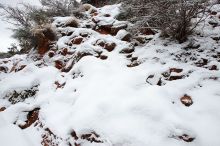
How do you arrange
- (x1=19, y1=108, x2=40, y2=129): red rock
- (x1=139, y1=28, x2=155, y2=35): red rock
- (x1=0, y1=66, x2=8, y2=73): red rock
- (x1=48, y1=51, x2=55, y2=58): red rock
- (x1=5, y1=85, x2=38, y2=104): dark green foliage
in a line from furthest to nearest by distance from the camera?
(x1=0, y1=66, x2=8, y2=73): red rock, (x1=48, y1=51, x2=55, y2=58): red rock, (x1=139, y1=28, x2=155, y2=35): red rock, (x1=5, y1=85, x2=38, y2=104): dark green foliage, (x1=19, y1=108, x2=40, y2=129): red rock

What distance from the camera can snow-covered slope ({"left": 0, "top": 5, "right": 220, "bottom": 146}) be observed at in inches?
99.0

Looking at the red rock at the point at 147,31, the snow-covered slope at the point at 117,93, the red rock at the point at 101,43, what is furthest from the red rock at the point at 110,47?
the red rock at the point at 147,31

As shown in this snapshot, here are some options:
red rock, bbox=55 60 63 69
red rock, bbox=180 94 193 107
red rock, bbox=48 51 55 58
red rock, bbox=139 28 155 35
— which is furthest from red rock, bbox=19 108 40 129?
red rock, bbox=139 28 155 35

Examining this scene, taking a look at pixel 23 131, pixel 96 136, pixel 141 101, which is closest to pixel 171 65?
pixel 141 101

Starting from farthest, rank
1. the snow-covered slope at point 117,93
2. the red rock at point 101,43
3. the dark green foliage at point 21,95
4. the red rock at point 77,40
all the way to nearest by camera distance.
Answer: the red rock at point 77,40
the red rock at point 101,43
the dark green foliage at point 21,95
the snow-covered slope at point 117,93

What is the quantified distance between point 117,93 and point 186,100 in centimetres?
91

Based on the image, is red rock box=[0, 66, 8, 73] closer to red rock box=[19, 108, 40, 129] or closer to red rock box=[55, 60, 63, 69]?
red rock box=[55, 60, 63, 69]

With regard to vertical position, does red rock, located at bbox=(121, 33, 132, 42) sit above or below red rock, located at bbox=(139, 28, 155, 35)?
below

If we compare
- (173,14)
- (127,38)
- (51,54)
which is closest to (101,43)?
(127,38)

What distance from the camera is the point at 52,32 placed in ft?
17.9

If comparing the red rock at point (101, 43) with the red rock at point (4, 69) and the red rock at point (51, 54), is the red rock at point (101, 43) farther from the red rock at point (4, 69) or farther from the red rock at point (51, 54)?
the red rock at point (4, 69)

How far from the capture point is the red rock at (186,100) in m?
2.74

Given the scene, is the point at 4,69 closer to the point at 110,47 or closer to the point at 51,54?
the point at 51,54

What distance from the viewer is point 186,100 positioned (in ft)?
9.12
